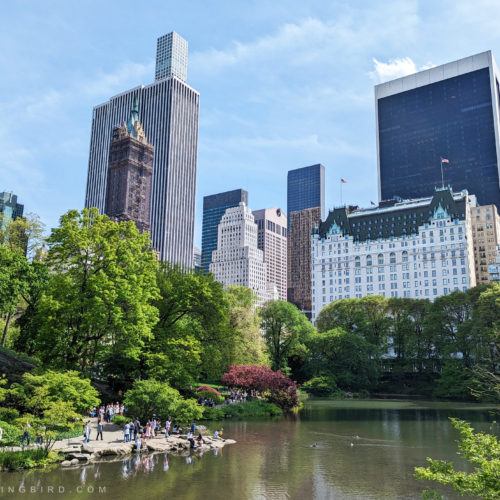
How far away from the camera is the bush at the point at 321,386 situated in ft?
306

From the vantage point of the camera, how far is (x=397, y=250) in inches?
6654

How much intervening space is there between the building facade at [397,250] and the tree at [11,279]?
131 m

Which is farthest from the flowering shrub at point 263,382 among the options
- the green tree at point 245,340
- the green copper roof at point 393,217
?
the green copper roof at point 393,217

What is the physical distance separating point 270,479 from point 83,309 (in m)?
26.2

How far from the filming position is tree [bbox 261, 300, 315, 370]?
326 feet

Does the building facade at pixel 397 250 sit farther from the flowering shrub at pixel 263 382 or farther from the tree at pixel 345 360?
the flowering shrub at pixel 263 382

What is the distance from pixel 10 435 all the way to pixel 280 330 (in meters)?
71.3

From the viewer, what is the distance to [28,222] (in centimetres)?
7738

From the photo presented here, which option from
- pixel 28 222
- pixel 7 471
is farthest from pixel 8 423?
pixel 28 222

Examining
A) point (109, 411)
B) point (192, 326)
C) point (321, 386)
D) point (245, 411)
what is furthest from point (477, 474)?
point (321, 386)

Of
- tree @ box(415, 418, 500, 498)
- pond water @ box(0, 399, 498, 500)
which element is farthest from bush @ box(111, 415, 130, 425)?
tree @ box(415, 418, 500, 498)

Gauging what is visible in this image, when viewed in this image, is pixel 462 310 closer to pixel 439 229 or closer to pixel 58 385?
pixel 439 229

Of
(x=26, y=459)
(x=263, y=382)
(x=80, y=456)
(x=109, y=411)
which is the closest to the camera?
(x=26, y=459)

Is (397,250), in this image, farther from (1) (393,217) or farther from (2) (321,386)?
(2) (321,386)
